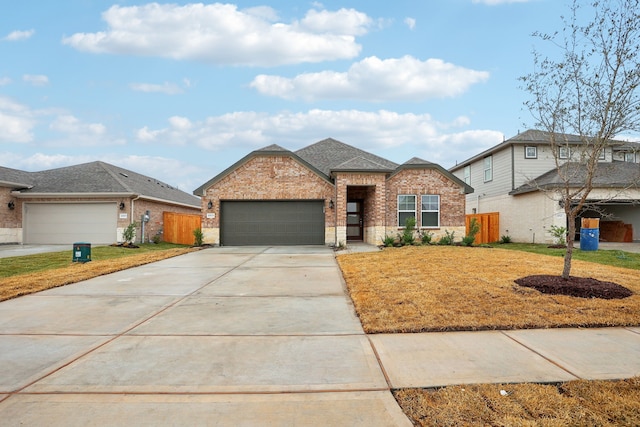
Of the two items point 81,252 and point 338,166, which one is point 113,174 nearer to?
point 81,252

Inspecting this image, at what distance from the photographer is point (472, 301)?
19.6ft

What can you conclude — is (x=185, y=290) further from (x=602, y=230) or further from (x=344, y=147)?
(x=602, y=230)

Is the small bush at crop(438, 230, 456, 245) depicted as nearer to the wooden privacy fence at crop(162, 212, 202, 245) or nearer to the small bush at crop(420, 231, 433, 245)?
the small bush at crop(420, 231, 433, 245)

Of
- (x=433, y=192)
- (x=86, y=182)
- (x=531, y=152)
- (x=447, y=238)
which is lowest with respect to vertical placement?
(x=447, y=238)

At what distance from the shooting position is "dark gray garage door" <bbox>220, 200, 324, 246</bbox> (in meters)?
18.2

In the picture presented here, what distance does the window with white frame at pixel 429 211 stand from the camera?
17938 mm

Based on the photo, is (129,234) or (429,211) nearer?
(429,211)

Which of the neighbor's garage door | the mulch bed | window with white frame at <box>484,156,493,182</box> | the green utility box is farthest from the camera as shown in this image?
window with white frame at <box>484,156,493,182</box>

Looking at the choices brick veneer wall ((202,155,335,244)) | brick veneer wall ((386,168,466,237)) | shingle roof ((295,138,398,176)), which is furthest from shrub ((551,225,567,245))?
brick veneer wall ((202,155,335,244))

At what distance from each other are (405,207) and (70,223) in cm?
1797

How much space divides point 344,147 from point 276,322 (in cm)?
2023

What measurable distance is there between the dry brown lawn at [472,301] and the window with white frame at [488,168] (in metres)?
15.0

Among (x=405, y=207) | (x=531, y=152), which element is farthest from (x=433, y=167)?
(x=531, y=152)

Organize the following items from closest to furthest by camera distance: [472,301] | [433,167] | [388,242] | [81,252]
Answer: [472,301], [81,252], [388,242], [433,167]
